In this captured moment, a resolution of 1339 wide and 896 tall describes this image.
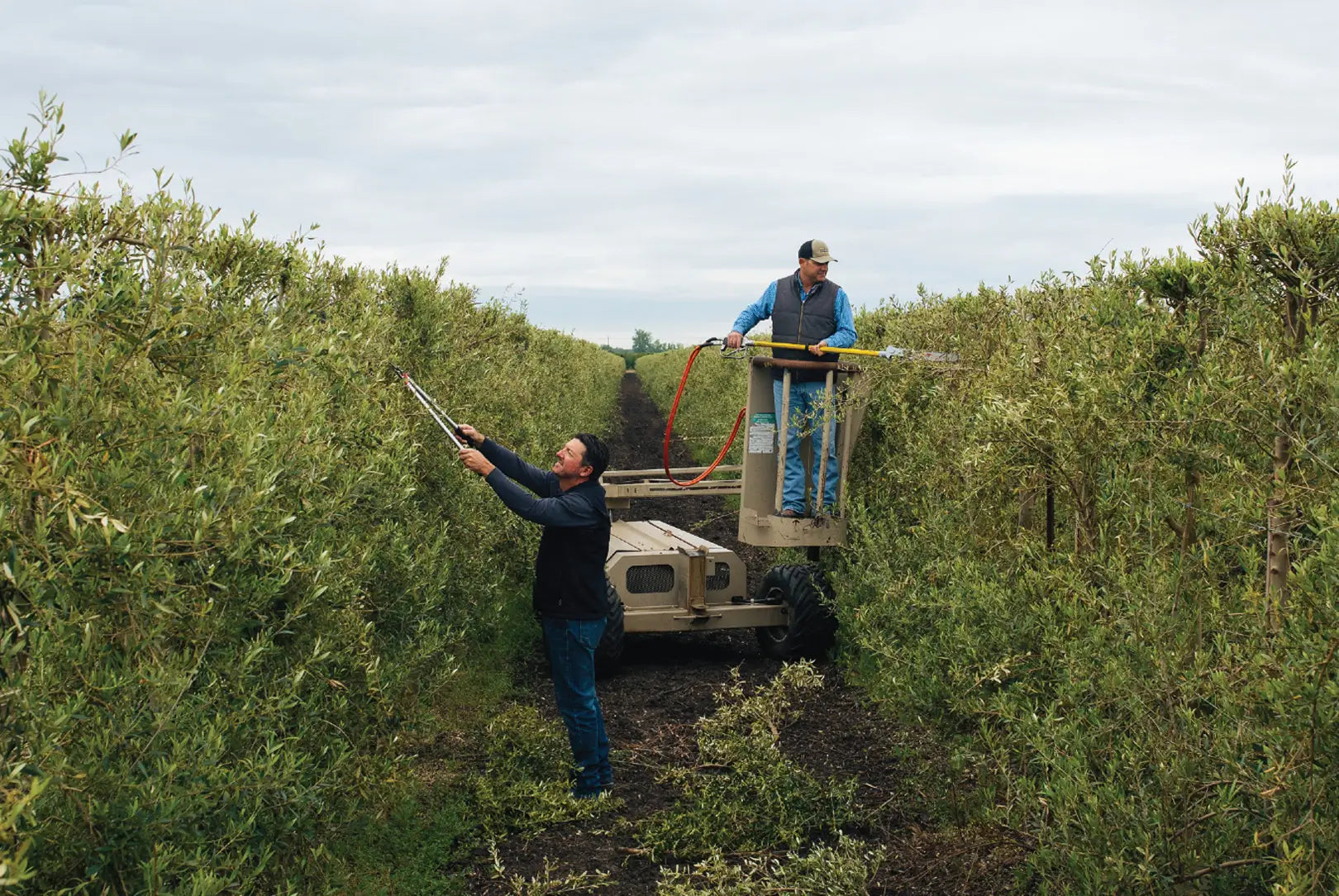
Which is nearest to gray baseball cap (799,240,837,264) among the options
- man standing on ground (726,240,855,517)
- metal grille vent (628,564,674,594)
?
man standing on ground (726,240,855,517)

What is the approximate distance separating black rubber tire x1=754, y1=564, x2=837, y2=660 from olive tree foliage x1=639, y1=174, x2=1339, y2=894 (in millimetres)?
2370

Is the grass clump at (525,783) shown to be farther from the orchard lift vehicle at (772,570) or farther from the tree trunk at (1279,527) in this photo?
the tree trunk at (1279,527)

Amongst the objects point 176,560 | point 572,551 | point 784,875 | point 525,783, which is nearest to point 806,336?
point 572,551

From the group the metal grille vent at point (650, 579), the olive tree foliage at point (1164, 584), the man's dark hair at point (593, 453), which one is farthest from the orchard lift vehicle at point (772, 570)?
the olive tree foliage at point (1164, 584)

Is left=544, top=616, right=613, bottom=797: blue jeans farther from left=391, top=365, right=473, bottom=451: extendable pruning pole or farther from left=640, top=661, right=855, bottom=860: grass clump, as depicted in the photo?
left=391, top=365, right=473, bottom=451: extendable pruning pole

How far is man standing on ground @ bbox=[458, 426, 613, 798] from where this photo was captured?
242 inches

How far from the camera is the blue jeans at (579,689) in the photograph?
20.2 feet

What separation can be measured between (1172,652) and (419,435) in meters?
4.59

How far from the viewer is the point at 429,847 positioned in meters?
5.55

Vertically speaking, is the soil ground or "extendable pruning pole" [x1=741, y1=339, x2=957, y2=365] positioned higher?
"extendable pruning pole" [x1=741, y1=339, x2=957, y2=365]

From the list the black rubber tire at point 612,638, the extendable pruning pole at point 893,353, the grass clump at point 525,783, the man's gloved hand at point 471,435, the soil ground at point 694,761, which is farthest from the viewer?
the black rubber tire at point 612,638

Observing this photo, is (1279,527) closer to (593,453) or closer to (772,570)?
(593,453)

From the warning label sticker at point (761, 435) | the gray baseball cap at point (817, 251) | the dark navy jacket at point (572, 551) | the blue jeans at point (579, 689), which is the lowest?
the blue jeans at point (579, 689)

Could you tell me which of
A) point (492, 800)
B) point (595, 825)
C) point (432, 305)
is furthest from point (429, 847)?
point (432, 305)
